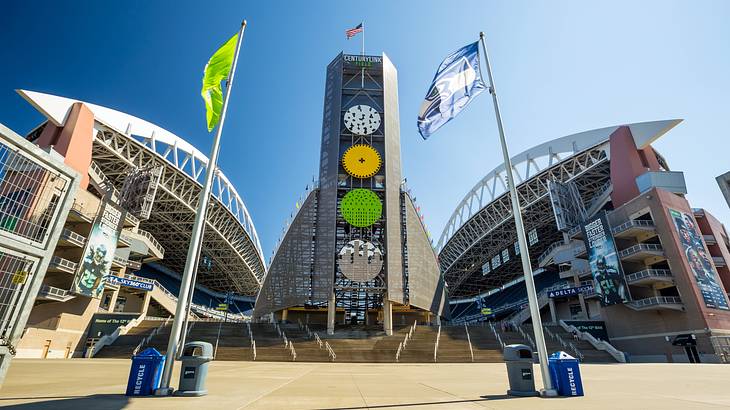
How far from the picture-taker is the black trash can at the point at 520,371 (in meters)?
8.03

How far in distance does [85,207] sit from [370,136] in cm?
3312

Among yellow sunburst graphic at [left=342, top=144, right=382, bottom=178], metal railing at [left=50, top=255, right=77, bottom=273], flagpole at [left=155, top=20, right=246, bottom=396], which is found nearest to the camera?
flagpole at [left=155, top=20, right=246, bottom=396]

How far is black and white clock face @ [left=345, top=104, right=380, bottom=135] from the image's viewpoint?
46438 mm

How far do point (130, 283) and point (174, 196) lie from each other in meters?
14.7

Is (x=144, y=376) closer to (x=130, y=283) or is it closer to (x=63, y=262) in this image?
(x=63, y=262)

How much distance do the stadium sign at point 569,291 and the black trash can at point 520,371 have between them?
44743 millimetres

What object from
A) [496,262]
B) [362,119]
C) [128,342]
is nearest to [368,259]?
[362,119]

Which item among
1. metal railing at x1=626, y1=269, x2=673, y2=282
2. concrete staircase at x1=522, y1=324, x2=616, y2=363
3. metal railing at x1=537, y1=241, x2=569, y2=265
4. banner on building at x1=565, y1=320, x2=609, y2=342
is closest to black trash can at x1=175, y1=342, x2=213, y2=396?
concrete staircase at x1=522, y1=324, x2=616, y2=363

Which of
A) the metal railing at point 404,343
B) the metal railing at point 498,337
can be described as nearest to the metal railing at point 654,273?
the metal railing at point 498,337

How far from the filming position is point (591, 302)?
1854 inches

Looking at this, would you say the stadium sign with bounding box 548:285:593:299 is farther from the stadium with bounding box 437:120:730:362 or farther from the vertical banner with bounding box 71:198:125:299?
the vertical banner with bounding box 71:198:125:299

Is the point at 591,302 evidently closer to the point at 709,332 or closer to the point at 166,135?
the point at 709,332

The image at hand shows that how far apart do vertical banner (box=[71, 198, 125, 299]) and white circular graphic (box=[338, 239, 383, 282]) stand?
2529cm

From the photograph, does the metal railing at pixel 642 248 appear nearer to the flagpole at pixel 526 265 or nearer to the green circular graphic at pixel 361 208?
the green circular graphic at pixel 361 208
